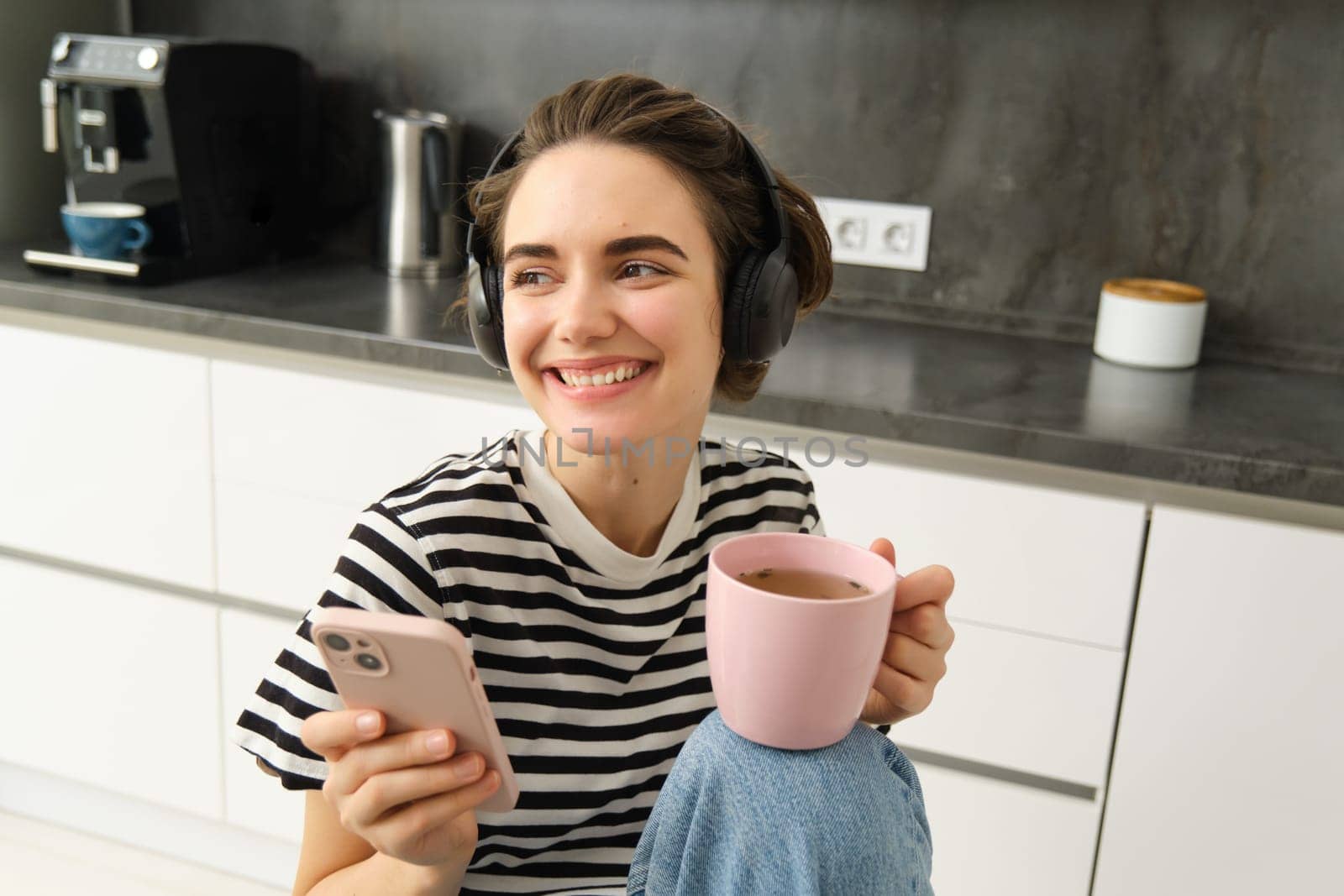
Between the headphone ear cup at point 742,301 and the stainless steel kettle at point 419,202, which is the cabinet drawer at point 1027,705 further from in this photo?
the stainless steel kettle at point 419,202

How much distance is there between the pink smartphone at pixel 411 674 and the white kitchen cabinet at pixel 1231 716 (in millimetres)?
1024

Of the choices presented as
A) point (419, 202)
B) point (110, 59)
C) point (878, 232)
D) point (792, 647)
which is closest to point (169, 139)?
point (110, 59)

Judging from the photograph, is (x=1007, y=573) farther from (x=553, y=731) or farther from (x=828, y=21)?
(x=828, y=21)

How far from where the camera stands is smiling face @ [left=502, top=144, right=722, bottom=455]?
3.12ft

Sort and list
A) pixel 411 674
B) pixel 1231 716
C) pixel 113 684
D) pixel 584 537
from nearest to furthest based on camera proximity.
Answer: pixel 411 674 → pixel 584 537 → pixel 1231 716 → pixel 113 684

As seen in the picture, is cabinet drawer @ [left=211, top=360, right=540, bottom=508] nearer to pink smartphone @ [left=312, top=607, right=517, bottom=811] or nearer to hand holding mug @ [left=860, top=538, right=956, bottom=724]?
hand holding mug @ [left=860, top=538, right=956, bottom=724]

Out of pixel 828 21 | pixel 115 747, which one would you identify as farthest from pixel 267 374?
pixel 828 21

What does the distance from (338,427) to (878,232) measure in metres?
0.94

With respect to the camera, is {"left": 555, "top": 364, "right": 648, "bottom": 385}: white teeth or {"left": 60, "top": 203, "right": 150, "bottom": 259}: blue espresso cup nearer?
{"left": 555, "top": 364, "right": 648, "bottom": 385}: white teeth

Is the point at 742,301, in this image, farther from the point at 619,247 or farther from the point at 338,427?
the point at 338,427

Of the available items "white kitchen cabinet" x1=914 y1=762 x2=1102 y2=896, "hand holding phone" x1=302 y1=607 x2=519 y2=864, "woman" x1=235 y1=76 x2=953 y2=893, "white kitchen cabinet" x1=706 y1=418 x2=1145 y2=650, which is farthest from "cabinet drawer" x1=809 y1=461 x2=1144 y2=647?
"hand holding phone" x1=302 y1=607 x2=519 y2=864

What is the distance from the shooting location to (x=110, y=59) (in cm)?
203

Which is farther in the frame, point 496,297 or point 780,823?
point 496,297

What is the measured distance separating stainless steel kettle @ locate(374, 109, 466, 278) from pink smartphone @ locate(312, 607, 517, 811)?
1558 mm
